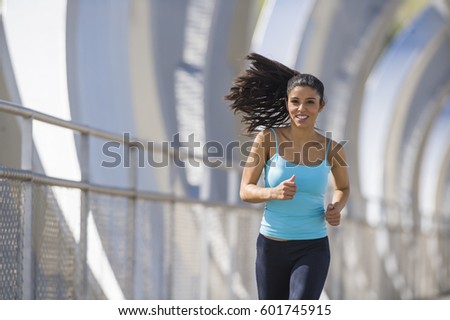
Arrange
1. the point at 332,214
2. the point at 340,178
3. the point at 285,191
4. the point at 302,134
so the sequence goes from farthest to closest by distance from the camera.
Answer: the point at 340,178, the point at 302,134, the point at 332,214, the point at 285,191

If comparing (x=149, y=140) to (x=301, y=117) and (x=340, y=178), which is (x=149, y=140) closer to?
(x=340, y=178)

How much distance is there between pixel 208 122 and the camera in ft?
44.9

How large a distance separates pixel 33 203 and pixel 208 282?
13.8 ft

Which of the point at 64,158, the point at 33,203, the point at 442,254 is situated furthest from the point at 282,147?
the point at 442,254

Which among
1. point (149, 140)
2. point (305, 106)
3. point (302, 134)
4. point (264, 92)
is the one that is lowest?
point (302, 134)

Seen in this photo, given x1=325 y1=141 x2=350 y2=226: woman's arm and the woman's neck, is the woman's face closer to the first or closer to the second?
the woman's neck

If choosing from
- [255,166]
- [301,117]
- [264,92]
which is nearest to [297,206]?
[255,166]

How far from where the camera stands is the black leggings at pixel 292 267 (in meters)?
5.73

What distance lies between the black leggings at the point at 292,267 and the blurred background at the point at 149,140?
128cm

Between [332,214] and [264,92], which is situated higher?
[264,92]

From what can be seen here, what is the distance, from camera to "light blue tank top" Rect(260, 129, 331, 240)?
5770 mm

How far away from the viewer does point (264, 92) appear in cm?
633

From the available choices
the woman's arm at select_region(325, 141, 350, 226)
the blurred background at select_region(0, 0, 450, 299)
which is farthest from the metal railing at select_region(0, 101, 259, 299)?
the woman's arm at select_region(325, 141, 350, 226)

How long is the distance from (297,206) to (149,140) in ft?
15.3
